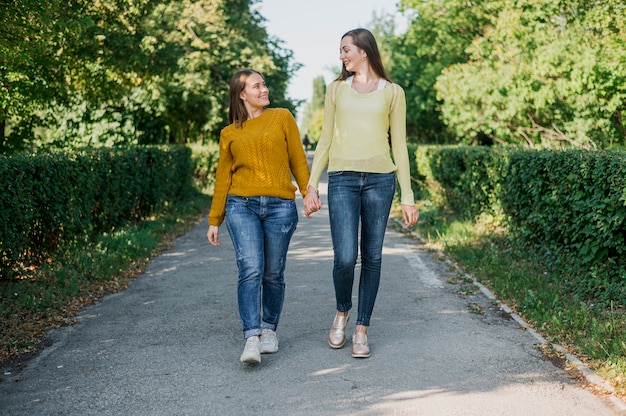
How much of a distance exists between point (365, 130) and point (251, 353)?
166 centimetres

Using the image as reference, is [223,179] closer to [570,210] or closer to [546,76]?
[570,210]

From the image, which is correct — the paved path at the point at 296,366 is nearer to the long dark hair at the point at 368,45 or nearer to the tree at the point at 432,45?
the long dark hair at the point at 368,45

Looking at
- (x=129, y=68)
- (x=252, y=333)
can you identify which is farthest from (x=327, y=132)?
(x=129, y=68)

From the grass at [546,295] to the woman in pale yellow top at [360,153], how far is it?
1597 millimetres

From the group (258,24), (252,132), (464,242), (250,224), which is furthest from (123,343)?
(258,24)

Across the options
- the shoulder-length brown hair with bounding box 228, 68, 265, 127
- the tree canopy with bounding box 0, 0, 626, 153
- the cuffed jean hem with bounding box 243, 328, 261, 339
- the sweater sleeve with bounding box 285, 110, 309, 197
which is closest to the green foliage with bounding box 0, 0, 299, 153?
the tree canopy with bounding box 0, 0, 626, 153

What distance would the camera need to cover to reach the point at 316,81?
14925 cm

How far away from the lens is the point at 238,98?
4.66m

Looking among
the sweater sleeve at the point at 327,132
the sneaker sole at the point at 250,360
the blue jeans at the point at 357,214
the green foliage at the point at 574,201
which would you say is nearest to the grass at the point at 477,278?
the green foliage at the point at 574,201

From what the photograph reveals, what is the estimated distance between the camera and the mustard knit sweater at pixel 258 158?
15.2ft

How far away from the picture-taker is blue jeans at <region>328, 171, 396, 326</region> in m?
4.63

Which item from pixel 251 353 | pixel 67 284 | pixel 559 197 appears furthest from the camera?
pixel 559 197

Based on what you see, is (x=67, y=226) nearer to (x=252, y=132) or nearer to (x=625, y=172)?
(x=252, y=132)

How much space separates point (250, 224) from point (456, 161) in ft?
32.4
